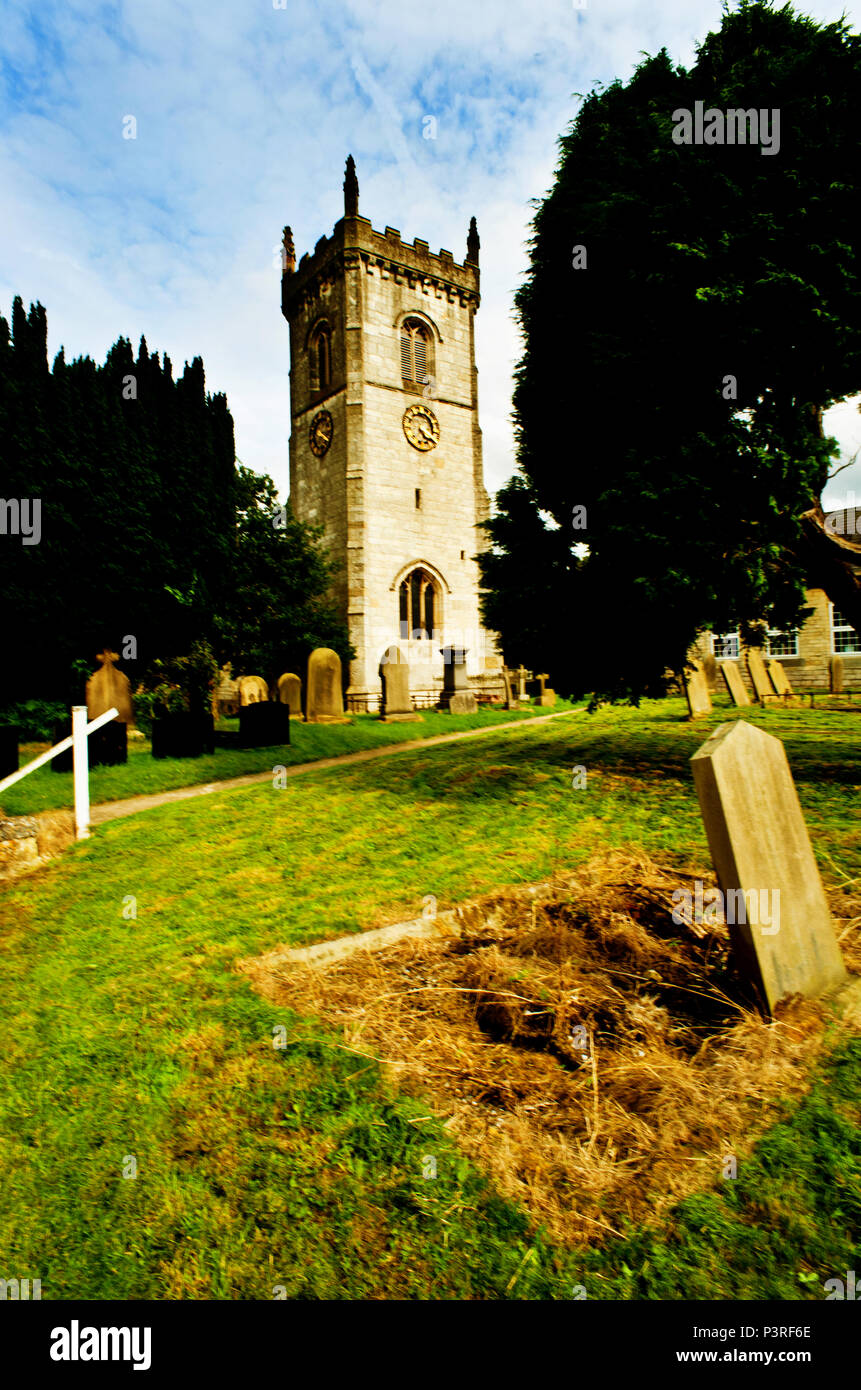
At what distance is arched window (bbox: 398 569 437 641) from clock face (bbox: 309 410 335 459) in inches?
273

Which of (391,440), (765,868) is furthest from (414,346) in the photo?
(765,868)

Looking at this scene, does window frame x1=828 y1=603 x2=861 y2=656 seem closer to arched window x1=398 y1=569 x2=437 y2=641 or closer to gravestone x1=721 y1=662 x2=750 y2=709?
gravestone x1=721 y1=662 x2=750 y2=709

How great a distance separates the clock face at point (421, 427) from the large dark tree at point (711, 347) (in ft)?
62.5

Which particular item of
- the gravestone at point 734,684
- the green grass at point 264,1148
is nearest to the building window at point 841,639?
the gravestone at point 734,684

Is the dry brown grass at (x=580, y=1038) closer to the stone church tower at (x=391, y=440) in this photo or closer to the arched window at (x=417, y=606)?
the stone church tower at (x=391, y=440)

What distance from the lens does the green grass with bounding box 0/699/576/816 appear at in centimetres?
894

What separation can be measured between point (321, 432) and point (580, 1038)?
95.5 feet

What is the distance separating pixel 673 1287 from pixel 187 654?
614 inches

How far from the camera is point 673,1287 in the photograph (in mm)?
1687

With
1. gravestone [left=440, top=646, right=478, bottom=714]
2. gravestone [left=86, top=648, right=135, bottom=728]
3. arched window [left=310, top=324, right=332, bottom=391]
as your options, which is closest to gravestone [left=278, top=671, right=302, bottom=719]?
gravestone [left=440, top=646, right=478, bottom=714]

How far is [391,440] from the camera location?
26562mm

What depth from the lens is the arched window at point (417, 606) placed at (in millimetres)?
27078
